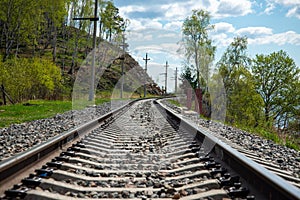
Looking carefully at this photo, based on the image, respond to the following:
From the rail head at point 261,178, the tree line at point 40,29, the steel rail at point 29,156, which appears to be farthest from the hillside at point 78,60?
the rail head at point 261,178

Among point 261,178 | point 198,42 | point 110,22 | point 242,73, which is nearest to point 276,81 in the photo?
point 242,73

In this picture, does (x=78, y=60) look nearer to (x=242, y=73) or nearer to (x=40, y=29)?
(x=40, y=29)

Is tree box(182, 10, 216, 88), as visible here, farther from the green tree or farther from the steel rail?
the steel rail

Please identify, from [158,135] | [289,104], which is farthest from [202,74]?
[158,135]

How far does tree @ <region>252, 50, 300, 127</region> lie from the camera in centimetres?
3169

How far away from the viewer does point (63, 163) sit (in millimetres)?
3133

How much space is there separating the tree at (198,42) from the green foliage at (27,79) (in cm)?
1690

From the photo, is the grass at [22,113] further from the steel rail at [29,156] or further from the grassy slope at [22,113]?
the steel rail at [29,156]

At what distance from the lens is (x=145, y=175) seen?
301 cm

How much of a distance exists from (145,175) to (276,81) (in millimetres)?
33248

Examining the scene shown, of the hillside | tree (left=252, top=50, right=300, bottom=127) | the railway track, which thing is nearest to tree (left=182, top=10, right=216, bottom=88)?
tree (left=252, top=50, right=300, bottom=127)

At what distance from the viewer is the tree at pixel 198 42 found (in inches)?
1336

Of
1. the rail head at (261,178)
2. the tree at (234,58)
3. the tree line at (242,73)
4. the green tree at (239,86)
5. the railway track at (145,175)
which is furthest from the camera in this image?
the tree at (234,58)

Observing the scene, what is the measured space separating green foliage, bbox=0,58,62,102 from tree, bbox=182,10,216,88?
665 inches
